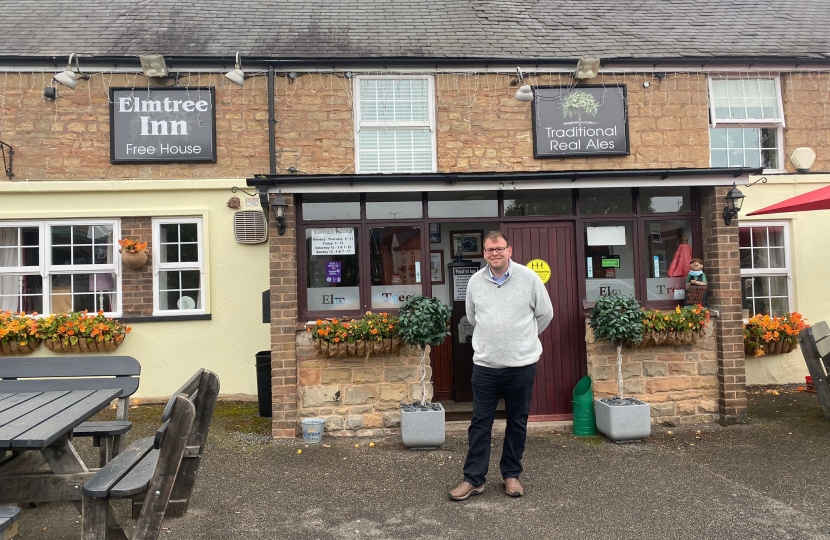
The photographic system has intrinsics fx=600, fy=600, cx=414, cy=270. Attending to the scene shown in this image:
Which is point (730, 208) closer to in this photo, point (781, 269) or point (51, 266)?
point (781, 269)

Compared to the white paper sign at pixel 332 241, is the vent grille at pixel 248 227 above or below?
above

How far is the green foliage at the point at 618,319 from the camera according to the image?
5805 mm

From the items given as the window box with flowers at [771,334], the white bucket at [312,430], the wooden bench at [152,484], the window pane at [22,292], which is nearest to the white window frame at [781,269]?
the window box with flowers at [771,334]

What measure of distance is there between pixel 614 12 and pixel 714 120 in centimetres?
290

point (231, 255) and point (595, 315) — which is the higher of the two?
point (231, 255)

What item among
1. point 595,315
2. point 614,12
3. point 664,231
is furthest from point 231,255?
point 614,12

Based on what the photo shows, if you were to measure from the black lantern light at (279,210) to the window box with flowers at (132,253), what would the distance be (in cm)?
304

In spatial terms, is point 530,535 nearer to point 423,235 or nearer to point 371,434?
point 371,434

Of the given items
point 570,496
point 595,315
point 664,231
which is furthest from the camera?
point 664,231

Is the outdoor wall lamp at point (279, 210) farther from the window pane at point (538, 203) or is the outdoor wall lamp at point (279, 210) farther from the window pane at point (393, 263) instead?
the window pane at point (538, 203)

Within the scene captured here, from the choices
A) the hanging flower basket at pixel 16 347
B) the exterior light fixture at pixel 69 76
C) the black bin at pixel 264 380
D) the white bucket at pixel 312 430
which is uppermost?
the exterior light fixture at pixel 69 76

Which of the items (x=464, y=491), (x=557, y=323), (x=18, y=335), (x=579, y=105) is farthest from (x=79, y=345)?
(x=579, y=105)

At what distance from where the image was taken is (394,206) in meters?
6.44

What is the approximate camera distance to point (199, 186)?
8328mm
